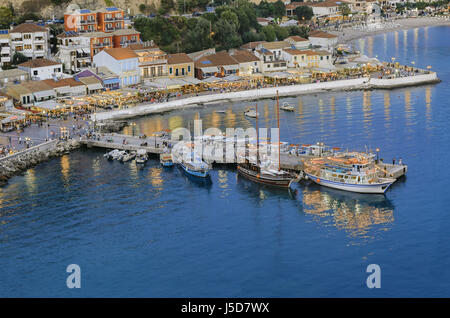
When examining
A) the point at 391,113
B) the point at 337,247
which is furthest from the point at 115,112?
the point at 337,247

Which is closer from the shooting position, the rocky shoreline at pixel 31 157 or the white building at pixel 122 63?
the rocky shoreline at pixel 31 157

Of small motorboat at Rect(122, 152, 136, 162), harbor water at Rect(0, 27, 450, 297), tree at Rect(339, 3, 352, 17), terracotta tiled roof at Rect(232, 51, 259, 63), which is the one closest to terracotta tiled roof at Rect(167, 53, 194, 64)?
terracotta tiled roof at Rect(232, 51, 259, 63)

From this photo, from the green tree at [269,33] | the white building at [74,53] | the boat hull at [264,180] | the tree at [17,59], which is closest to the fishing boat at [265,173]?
the boat hull at [264,180]

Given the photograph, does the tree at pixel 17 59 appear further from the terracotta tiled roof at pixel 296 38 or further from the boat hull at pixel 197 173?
the boat hull at pixel 197 173

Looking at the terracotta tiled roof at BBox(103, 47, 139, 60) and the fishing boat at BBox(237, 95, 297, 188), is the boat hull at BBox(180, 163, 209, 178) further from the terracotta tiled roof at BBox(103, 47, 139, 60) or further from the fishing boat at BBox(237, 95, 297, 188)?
the terracotta tiled roof at BBox(103, 47, 139, 60)

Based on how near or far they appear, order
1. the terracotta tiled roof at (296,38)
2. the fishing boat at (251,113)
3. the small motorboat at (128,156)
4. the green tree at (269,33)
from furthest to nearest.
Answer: the green tree at (269,33), the terracotta tiled roof at (296,38), the fishing boat at (251,113), the small motorboat at (128,156)

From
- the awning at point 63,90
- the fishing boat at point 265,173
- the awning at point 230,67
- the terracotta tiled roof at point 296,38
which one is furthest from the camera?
the terracotta tiled roof at point 296,38

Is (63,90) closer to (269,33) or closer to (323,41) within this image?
(269,33)
